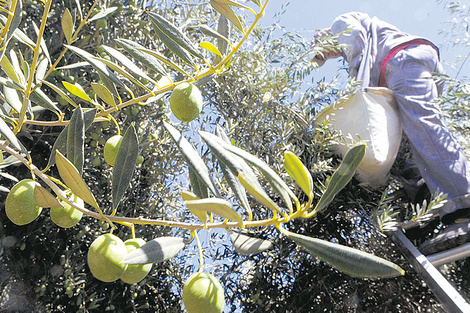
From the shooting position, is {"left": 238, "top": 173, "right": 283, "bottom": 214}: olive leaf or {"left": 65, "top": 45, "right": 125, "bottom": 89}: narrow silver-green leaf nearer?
{"left": 238, "top": 173, "right": 283, "bottom": 214}: olive leaf

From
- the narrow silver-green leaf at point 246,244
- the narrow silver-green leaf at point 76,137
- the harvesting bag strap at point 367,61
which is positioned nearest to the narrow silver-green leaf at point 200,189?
the narrow silver-green leaf at point 246,244

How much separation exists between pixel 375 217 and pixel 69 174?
4.71ft

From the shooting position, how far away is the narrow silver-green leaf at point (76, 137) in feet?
2.20

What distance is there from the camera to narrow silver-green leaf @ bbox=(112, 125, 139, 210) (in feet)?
2.14

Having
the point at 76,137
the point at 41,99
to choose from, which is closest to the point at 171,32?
the point at 76,137

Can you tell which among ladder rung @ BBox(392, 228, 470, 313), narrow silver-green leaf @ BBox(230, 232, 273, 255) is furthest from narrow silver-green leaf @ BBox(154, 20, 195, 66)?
ladder rung @ BBox(392, 228, 470, 313)

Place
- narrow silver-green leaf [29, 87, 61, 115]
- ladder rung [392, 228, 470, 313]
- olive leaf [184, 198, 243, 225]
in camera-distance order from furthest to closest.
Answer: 1. ladder rung [392, 228, 470, 313]
2. narrow silver-green leaf [29, 87, 61, 115]
3. olive leaf [184, 198, 243, 225]

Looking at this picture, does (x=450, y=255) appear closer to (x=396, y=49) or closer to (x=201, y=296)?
(x=396, y=49)

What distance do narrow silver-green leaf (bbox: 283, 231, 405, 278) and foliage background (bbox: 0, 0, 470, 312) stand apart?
1109 mm

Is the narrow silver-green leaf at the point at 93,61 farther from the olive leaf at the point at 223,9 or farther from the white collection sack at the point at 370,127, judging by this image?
the white collection sack at the point at 370,127

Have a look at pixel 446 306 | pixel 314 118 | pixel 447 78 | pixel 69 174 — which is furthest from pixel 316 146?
pixel 69 174

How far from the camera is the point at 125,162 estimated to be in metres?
0.66

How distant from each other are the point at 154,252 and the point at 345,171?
0.28 meters

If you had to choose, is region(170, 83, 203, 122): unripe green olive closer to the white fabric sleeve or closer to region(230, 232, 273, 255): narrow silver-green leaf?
region(230, 232, 273, 255): narrow silver-green leaf
